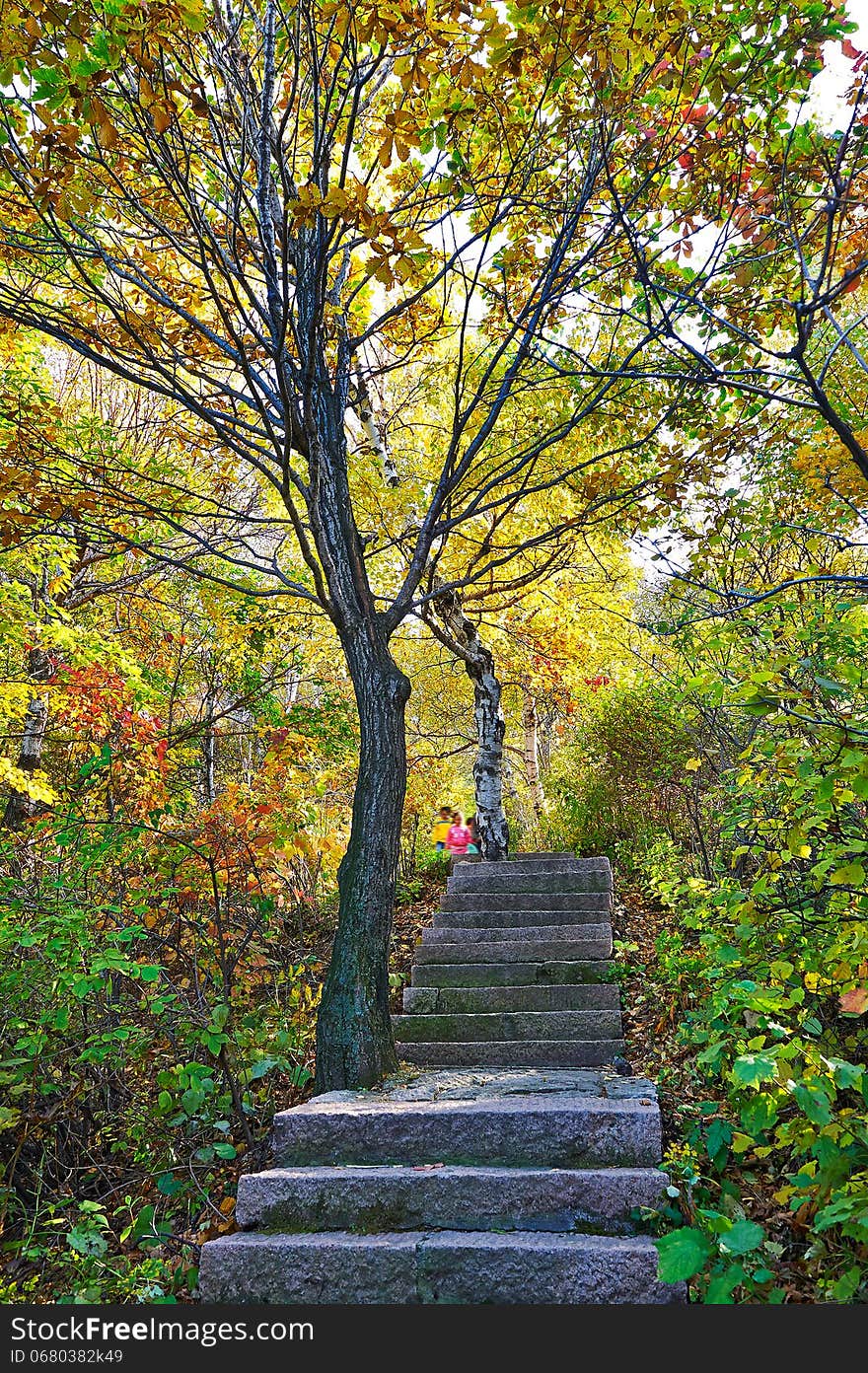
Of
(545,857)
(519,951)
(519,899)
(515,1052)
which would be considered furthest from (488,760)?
(515,1052)

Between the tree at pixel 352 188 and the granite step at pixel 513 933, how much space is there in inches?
101

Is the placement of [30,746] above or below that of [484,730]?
above

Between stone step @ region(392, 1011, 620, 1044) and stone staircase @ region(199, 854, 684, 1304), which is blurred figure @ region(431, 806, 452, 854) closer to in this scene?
stone step @ region(392, 1011, 620, 1044)

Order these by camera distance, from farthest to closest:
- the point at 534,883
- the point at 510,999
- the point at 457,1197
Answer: the point at 534,883 < the point at 510,999 < the point at 457,1197

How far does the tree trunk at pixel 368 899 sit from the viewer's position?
3773 millimetres

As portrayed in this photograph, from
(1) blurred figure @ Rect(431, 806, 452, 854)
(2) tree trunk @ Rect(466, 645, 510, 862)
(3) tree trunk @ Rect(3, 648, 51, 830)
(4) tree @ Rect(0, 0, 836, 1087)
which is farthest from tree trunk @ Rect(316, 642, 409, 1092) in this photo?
(1) blurred figure @ Rect(431, 806, 452, 854)

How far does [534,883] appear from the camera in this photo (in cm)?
709

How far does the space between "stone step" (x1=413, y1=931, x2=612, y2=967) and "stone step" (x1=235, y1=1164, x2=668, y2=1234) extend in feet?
10.1

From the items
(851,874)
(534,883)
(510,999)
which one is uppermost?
(851,874)

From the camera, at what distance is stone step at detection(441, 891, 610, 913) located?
6773 mm

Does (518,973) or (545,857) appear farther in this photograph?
(545,857)

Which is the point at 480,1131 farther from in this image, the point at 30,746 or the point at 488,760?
the point at 30,746

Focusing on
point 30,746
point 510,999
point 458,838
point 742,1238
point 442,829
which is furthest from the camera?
point 442,829

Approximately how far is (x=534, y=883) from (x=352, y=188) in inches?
221
